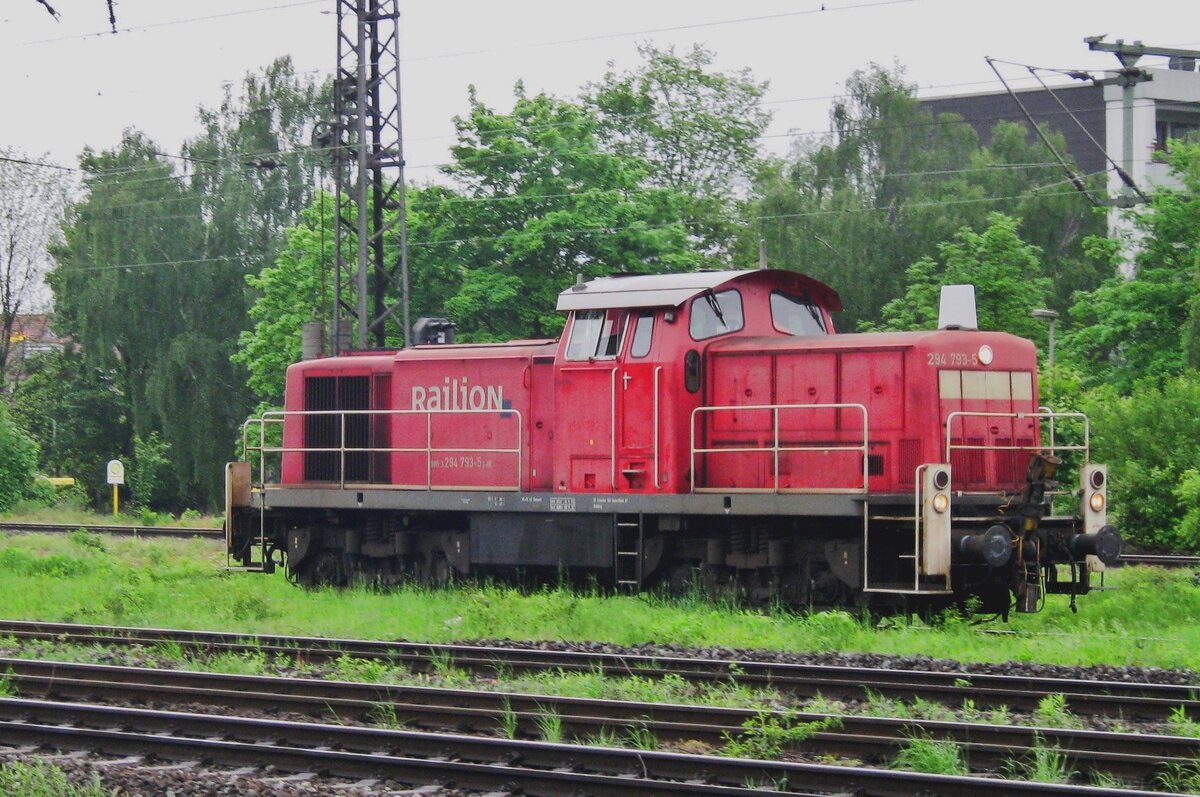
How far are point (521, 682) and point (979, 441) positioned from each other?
6.16 meters

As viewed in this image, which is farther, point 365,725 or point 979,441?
point 979,441

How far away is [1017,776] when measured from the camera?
8.09 m

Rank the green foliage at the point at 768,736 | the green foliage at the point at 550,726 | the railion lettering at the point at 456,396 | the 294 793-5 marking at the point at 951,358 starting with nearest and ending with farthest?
the green foliage at the point at 768,736
the green foliage at the point at 550,726
the 294 793-5 marking at the point at 951,358
the railion lettering at the point at 456,396

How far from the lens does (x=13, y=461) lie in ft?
129

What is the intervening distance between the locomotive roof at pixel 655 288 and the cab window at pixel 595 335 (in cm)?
15

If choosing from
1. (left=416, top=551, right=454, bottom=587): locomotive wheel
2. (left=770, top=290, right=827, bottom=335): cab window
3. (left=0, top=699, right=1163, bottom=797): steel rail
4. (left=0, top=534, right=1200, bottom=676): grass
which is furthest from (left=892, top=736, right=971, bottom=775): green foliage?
(left=416, top=551, right=454, bottom=587): locomotive wheel

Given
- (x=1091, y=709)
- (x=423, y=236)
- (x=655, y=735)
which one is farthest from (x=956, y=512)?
(x=423, y=236)

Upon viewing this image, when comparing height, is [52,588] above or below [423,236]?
below

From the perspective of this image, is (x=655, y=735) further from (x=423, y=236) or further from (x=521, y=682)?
(x=423, y=236)

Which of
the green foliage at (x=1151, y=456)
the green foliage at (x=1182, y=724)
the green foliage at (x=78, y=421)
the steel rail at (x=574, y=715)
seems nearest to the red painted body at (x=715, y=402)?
the green foliage at (x=1182, y=724)

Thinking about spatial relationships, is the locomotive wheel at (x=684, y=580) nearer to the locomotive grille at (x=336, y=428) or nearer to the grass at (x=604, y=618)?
the grass at (x=604, y=618)

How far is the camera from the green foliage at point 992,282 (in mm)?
30844

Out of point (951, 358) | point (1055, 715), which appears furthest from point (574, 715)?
point (951, 358)

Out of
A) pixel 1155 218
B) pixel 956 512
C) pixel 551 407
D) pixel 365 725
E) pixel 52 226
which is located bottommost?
pixel 365 725
